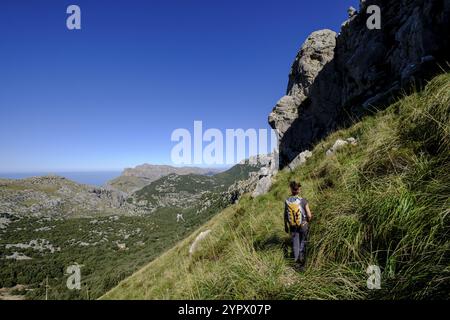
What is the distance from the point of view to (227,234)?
9367mm

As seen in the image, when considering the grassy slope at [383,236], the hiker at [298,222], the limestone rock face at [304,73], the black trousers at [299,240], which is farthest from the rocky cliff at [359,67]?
the black trousers at [299,240]

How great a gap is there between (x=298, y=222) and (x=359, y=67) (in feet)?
106

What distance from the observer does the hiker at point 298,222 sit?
528cm

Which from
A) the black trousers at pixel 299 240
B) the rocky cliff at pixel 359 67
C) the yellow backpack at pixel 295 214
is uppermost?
the rocky cliff at pixel 359 67

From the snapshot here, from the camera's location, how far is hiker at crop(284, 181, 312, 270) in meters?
5.28

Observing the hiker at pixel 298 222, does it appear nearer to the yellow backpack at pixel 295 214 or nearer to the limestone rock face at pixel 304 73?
the yellow backpack at pixel 295 214

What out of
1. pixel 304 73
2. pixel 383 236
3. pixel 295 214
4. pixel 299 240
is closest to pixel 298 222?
pixel 295 214

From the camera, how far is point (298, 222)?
5.64 meters

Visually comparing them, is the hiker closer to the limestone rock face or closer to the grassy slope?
the grassy slope

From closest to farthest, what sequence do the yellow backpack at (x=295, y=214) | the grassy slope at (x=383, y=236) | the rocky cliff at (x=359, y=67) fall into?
the grassy slope at (x=383, y=236)
the yellow backpack at (x=295, y=214)
the rocky cliff at (x=359, y=67)

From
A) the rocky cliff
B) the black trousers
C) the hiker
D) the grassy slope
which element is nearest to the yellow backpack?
the hiker
